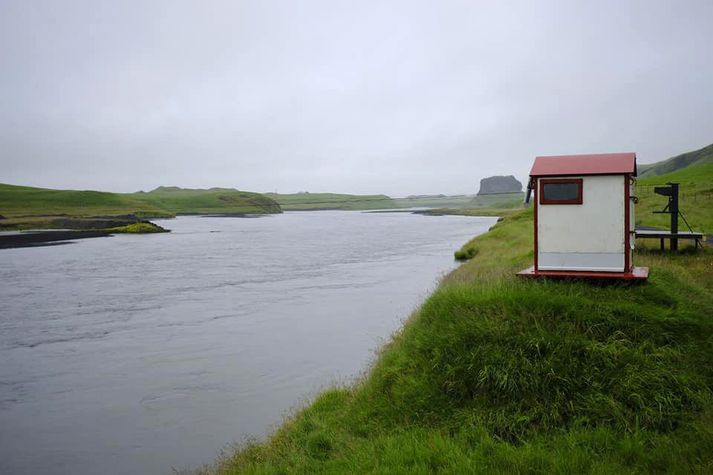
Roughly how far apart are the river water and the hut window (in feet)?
24.9

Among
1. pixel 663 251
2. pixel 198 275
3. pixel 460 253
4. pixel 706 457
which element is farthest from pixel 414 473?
pixel 460 253

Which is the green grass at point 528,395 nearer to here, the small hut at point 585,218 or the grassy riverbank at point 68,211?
the small hut at point 585,218

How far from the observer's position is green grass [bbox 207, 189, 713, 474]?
757cm

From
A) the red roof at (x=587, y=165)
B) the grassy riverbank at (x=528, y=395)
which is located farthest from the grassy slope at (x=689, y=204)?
the grassy riverbank at (x=528, y=395)

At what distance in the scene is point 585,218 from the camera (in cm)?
1340

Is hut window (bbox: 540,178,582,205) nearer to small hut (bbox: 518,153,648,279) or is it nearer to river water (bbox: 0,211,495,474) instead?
small hut (bbox: 518,153,648,279)

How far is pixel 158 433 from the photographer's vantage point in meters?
12.4

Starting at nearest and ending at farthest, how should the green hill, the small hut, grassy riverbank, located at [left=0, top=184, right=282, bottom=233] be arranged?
the small hut → the green hill → grassy riverbank, located at [left=0, top=184, right=282, bottom=233]

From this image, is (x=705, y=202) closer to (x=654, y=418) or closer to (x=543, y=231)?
(x=543, y=231)

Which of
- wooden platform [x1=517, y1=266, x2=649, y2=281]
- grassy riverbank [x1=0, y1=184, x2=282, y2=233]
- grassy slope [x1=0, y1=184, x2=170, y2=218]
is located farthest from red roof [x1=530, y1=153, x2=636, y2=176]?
grassy slope [x1=0, y1=184, x2=170, y2=218]

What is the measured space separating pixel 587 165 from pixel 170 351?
15279 mm

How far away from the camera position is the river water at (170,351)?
40.0 ft

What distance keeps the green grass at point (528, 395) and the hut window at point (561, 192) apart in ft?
7.67

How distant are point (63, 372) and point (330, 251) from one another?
3687 centimetres
